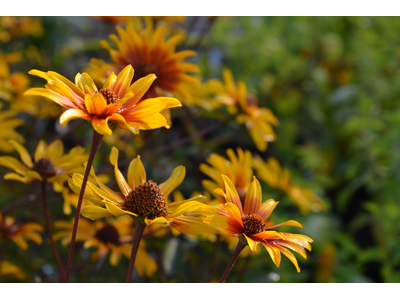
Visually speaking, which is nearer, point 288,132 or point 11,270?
point 11,270

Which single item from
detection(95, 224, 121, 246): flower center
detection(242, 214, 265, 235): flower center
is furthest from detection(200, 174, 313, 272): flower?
detection(95, 224, 121, 246): flower center

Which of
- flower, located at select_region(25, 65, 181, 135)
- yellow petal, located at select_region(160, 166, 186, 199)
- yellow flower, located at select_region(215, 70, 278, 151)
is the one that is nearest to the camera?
flower, located at select_region(25, 65, 181, 135)

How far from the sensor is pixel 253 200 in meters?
0.44

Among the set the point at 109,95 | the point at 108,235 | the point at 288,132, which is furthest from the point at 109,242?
the point at 288,132

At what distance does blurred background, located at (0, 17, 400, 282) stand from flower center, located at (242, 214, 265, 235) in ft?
1.54

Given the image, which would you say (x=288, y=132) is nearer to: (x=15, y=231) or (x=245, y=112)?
(x=245, y=112)

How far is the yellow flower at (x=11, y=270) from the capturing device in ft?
2.27

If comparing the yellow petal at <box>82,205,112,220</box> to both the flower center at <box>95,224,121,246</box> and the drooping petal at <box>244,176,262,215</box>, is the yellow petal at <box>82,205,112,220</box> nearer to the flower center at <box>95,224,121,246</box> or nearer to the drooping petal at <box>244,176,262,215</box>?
the drooping petal at <box>244,176,262,215</box>

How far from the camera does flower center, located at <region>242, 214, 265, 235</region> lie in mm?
405

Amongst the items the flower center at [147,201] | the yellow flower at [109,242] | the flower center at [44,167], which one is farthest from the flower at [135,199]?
the yellow flower at [109,242]

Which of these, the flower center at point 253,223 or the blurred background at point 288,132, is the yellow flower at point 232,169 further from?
the blurred background at point 288,132

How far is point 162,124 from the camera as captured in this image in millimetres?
352
